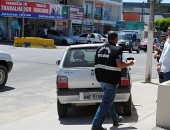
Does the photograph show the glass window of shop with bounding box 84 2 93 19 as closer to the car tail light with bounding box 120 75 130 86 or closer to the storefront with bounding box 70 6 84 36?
the storefront with bounding box 70 6 84 36

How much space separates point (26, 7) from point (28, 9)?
40 cm

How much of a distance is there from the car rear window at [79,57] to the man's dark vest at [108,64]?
1.58 m

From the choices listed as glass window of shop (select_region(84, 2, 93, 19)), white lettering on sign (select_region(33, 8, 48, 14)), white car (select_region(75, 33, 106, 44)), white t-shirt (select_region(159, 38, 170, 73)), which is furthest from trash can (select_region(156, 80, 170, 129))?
glass window of shop (select_region(84, 2, 93, 19))

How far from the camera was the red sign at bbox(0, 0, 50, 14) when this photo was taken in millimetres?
43094

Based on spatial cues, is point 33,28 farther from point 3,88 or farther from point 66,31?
point 3,88

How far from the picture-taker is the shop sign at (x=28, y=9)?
43.2 metres

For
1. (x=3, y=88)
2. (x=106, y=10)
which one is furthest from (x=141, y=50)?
(x=3, y=88)

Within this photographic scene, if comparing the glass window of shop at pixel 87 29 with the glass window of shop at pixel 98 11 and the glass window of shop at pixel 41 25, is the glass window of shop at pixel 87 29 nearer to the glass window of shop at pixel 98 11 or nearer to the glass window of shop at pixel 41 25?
the glass window of shop at pixel 98 11

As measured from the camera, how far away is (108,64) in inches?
259

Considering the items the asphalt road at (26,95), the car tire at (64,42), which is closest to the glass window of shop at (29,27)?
the car tire at (64,42)

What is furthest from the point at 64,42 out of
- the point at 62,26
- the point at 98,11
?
the point at 98,11

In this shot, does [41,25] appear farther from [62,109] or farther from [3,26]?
[62,109]

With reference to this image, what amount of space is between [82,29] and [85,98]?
52869 mm

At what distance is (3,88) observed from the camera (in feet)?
40.8
